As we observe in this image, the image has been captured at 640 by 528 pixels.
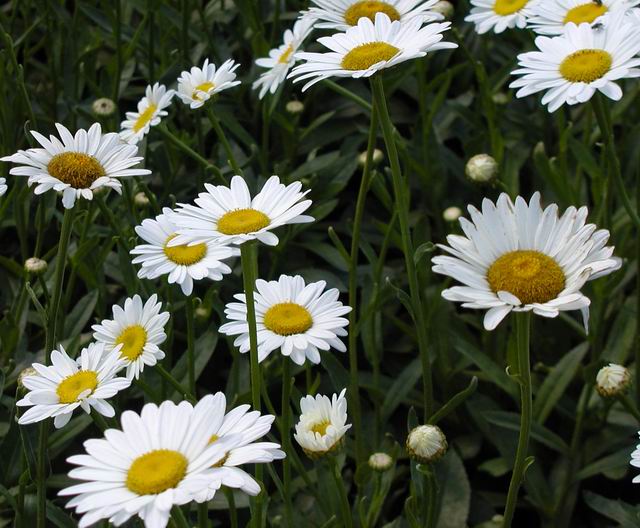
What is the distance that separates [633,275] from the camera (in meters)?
2.73

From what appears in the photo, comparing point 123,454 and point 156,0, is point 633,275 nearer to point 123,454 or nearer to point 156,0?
point 156,0

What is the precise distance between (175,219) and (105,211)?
1.60 feet

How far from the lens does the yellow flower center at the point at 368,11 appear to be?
85.0 inches

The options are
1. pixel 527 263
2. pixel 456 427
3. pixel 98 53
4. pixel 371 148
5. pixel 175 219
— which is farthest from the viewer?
pixel 98 53

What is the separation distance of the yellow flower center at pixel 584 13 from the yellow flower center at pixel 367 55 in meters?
0.62

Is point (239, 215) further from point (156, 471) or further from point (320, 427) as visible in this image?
point (156, 471)

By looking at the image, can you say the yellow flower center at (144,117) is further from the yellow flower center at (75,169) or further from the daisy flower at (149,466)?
the daisy flower at (149,466)

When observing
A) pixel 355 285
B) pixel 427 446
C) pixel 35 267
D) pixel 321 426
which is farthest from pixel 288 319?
pixel 35 267

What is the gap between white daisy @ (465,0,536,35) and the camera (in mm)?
2322

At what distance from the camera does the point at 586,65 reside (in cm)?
187

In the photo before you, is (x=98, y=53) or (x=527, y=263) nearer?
(x=527, y=263)

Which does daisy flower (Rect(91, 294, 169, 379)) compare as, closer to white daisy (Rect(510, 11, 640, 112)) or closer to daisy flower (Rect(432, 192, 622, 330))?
daisy flower (Rect(432, 192, 622, 330))

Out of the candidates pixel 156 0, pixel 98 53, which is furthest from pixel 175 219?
pixel 98 53

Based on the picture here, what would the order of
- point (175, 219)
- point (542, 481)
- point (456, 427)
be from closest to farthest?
point (175, 219) → point (542, 481) → point (456, 427)
